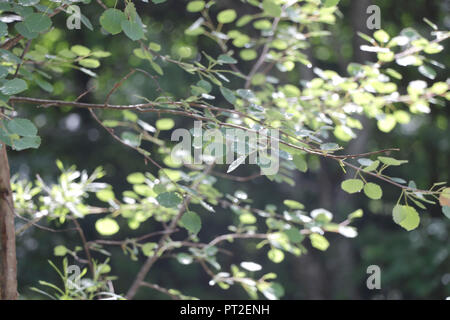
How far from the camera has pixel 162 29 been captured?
15.9 ft

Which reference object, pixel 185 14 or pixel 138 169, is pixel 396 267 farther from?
pixel 185 14

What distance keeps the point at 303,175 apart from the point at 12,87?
424 centimetres

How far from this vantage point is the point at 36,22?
2.64 ft

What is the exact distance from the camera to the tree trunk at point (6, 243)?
102 cm

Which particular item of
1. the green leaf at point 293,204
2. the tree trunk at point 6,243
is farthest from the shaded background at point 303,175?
the tree trunk at point 6,243

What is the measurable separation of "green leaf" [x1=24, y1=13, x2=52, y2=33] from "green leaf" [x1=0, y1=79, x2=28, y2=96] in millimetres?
93

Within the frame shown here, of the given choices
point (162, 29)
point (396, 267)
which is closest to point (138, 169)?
point (162, 29)

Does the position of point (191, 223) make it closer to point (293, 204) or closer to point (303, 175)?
point (293, 204)

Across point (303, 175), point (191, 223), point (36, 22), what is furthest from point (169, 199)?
point (303, 175)

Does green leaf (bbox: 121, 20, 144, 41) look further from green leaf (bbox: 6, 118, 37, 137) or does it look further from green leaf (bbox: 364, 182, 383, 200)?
green leaf (bbox: 364, 182, 383, 200)

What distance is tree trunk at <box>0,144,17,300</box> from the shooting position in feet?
3.35

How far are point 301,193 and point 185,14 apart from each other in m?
2.20

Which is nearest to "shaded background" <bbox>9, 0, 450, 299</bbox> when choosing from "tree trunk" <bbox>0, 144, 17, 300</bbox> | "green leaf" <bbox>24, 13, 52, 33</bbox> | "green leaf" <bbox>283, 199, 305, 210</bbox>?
"green leaf" <bbox>283, 199, 305, 210</bbox>
